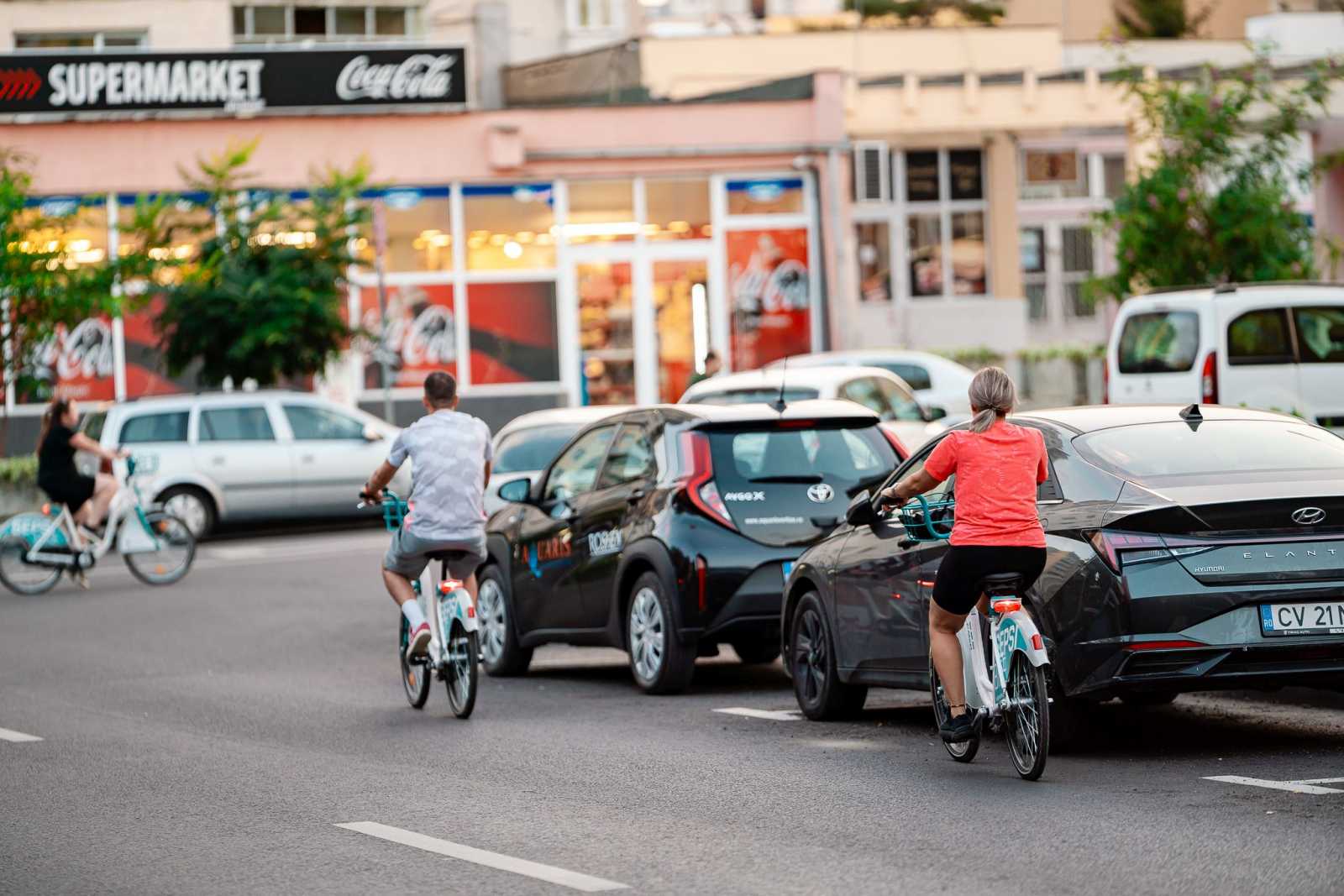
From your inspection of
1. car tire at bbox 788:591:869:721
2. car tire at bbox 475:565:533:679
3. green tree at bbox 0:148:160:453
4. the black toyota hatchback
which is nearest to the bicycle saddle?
car tire at bbox 788:591:869:721

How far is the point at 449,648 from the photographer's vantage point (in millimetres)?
11750

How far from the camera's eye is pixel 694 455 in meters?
12.5

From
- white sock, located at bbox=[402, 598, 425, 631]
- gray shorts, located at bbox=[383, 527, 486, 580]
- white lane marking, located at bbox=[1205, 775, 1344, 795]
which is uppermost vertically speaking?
gray shorts, located at bbox=[383, 527, 486, 580]

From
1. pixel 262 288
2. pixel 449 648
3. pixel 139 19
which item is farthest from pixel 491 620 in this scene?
pixel 139 19

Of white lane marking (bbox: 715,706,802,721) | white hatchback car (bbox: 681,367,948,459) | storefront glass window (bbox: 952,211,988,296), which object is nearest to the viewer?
white lane marking (bbox: 715,706,802,721)

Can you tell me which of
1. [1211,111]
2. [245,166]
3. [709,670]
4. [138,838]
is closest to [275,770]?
[138,838]

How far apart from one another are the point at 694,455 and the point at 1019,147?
34588mm

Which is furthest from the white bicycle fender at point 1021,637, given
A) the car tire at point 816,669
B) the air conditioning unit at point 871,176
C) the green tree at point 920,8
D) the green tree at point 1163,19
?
the green tree at point 920,8

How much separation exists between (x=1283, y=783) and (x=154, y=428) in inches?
748

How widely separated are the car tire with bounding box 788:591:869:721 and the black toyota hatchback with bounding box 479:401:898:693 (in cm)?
87

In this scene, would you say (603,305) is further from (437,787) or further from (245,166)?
(437,787)

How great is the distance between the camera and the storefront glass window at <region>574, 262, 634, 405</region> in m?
34.0

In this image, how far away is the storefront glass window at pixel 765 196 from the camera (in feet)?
113

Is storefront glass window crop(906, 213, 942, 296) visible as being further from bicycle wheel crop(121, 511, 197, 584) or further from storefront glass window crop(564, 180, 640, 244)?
bicycle wheel crop(121, 511, 197, 584)
